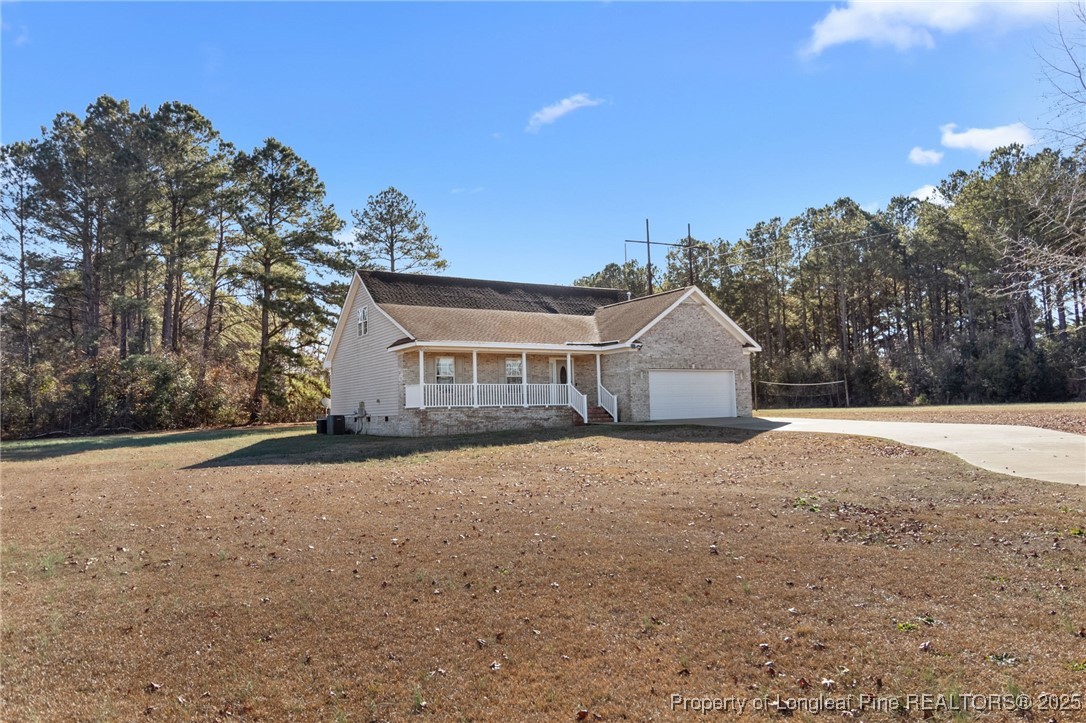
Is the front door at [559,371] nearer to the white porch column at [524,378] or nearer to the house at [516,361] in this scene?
the house at [516,361]

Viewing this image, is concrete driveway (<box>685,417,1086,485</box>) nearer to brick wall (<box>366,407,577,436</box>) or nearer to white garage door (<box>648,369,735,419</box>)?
white garage door (<box>648,369,735,419</box>)

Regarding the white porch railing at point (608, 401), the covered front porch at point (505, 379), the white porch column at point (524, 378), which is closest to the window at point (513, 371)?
the covered front porch at point (505, 379)

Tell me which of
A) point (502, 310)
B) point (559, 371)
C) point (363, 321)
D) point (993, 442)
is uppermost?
point (502, 310)

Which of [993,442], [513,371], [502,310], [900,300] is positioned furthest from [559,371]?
[900,300]

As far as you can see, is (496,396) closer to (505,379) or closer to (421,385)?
(505,379)

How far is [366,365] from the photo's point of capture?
2628 cm

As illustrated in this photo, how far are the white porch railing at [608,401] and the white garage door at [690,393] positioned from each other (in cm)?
131

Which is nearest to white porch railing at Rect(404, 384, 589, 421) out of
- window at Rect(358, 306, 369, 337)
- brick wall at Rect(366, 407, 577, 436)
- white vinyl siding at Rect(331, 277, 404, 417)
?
brick wall at Rect(366, 407, 577, 436)

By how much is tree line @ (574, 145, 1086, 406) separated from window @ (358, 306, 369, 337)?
60.6ft

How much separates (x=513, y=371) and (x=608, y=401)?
3900mm

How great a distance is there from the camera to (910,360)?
41312 mm

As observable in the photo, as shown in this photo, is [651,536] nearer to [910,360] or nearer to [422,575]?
[422,575]

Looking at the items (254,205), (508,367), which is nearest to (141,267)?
(254,205)

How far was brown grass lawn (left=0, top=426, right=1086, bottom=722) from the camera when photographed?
402 cm
